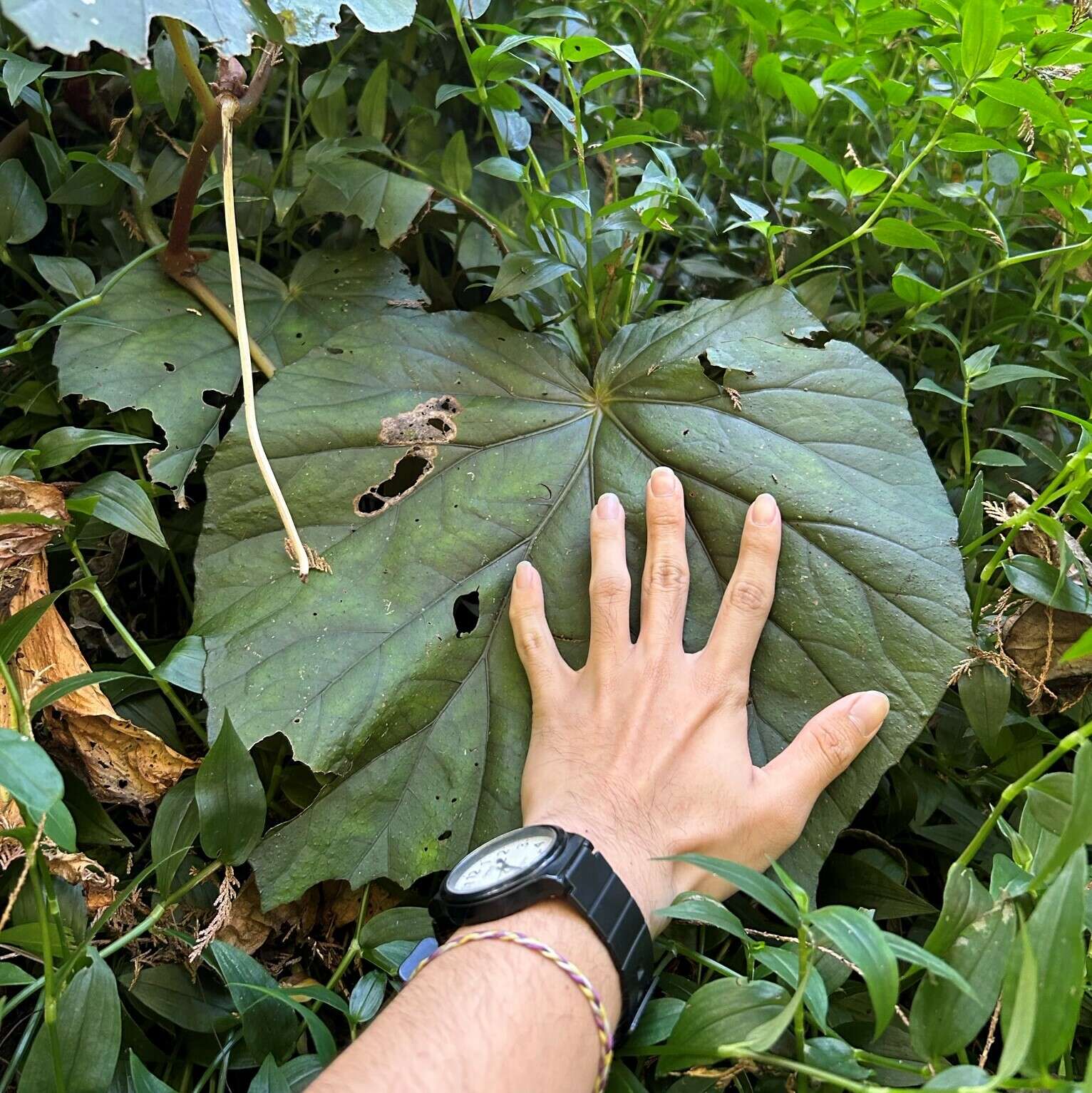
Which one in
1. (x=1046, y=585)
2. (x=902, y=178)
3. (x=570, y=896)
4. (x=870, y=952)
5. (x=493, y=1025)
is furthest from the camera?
(x=902, y=178)

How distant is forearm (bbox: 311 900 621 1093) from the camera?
0.62m

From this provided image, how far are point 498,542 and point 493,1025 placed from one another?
1.70 feet

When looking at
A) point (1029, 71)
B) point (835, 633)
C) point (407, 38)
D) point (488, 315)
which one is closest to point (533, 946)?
point (835, 633)

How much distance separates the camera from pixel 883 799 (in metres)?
1.02

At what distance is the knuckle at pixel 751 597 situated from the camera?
94cm

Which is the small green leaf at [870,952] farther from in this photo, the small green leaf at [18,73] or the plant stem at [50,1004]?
the small green leaf at [18,73]

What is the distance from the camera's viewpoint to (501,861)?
0.79 meters

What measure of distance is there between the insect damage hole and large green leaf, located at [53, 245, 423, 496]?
0.22m

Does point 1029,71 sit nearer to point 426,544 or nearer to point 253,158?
point 426,544

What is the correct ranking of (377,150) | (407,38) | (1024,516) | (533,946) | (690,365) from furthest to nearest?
(407,38), (377,150), (690,365), (1024,516), (533,946)

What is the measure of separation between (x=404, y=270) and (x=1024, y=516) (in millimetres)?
852

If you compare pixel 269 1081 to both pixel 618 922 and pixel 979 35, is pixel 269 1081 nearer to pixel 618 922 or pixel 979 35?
pixel 618 922

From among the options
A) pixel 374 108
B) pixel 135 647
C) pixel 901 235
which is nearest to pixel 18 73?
pixel 374 108

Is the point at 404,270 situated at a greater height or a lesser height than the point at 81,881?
greater
